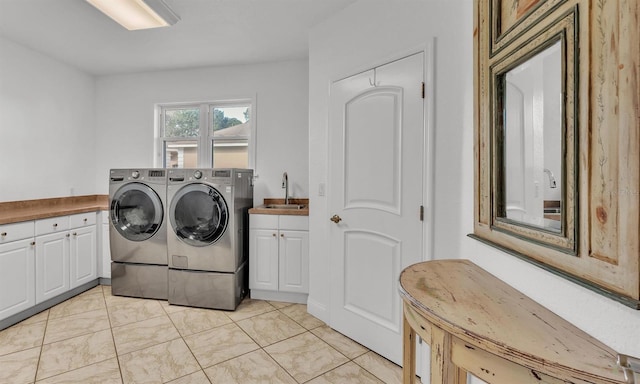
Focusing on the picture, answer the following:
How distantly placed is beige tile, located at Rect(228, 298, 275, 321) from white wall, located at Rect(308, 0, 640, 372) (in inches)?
18.5

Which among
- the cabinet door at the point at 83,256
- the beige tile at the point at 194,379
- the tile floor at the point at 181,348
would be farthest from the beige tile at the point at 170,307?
the beige tile at the point at 194,379

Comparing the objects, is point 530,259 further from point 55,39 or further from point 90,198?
point 90,198

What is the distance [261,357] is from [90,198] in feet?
10.6

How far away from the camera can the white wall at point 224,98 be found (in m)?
3.41

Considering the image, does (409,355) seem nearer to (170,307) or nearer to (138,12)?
(170,307)

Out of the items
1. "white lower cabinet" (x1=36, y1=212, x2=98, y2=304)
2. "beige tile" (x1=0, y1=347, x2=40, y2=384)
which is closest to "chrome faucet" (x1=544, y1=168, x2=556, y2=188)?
"beige tile" (x1=0, y1=347, x2=40, y2=384)

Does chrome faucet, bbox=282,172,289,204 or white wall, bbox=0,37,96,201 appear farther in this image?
chrome faucet, bbox=282,172,289,204

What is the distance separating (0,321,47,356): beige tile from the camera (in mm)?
2113

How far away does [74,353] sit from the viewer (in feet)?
6.71

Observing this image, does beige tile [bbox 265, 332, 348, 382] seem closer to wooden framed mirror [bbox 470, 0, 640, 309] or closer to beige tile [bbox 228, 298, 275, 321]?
beige tile [bbox 228, 298, 275, 321]

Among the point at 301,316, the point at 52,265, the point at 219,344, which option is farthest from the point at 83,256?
the point at 301,316

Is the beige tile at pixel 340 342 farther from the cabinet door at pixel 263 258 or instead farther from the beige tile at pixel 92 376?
the beige tile at pixel 92 376

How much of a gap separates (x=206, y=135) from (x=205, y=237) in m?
1.49

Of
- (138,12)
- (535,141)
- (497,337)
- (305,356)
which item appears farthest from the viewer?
(138,12)
